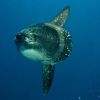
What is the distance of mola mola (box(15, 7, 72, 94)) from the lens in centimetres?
136

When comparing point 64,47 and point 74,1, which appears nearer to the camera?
point 64,47

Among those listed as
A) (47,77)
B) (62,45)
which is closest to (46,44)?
(62,45)

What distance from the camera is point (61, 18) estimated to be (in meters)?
1.84

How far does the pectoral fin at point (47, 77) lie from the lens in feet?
5.64

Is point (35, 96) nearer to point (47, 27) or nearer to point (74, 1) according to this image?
point (74, 1)

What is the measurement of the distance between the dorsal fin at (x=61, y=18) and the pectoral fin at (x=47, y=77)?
231mm

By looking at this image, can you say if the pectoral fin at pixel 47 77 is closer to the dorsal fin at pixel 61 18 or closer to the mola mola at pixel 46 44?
the mola mola at pixel 46 44

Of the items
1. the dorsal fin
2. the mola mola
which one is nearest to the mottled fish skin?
the mola mola

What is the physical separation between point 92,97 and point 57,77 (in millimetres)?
2025

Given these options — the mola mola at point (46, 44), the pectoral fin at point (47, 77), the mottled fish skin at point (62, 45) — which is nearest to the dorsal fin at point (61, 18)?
the mola mola at point (46, 44)

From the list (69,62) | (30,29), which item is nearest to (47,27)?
(30,29)

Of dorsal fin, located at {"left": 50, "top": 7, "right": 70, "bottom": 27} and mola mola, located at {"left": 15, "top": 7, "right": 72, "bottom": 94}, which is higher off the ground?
dorsal fin, located at {"left": 50, "top": 7, "right": 70, "bottom": 27}

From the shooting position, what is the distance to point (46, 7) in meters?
16.2

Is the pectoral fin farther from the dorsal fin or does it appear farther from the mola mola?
the dorsal fin
